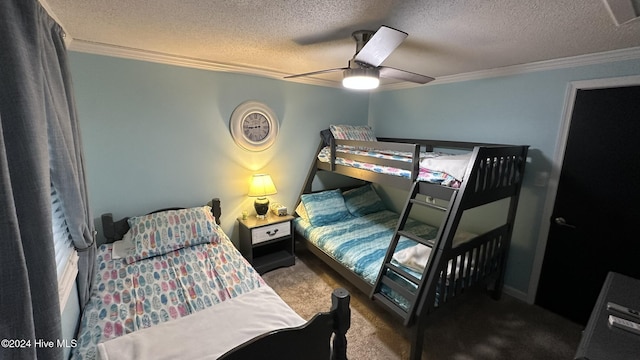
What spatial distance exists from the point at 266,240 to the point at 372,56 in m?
2.16

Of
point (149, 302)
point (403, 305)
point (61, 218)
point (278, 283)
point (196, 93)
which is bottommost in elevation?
point (278, 283)

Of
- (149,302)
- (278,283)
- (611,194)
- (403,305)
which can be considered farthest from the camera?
(278,283)

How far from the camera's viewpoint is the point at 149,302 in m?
1.62

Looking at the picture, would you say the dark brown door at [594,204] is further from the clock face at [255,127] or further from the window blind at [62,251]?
the window blind at [62,251]

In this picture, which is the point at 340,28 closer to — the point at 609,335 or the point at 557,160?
the point at 609,335

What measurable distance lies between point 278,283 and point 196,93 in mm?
2149

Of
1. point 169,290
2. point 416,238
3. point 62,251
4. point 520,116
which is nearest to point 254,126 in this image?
point 169,290

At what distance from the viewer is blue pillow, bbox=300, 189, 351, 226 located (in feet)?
10.2

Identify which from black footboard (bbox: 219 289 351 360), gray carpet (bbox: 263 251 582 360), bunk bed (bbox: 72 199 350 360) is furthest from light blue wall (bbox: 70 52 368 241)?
black footboard (bbox: 219 289 351 360)

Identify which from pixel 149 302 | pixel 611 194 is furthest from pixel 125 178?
pixel 611 194

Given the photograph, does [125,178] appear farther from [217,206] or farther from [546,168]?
[546,168]

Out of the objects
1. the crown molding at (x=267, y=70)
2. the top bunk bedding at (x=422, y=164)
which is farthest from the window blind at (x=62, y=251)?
the top bunk bedding at (x=422, y=164)

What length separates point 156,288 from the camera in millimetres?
1752

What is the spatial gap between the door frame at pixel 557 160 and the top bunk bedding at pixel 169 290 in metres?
2.38
